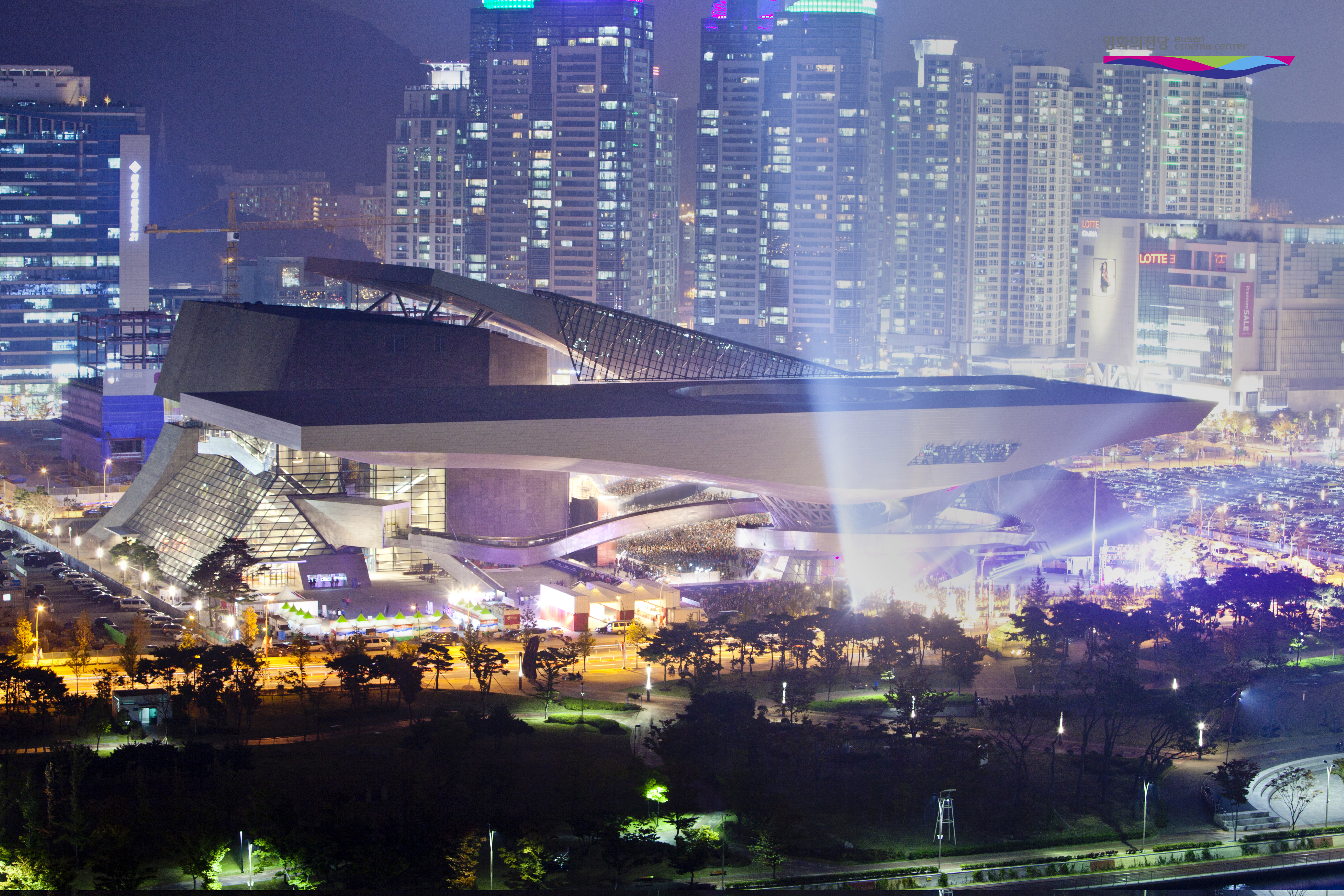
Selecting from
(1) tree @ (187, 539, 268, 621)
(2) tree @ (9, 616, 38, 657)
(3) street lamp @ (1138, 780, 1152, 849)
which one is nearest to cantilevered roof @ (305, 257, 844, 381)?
(1) tree @ (187, 539, 268, 621)

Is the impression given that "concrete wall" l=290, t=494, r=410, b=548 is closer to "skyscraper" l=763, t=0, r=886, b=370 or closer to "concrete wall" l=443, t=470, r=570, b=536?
"concrete wall" l=443, t=470, r=570, b=536

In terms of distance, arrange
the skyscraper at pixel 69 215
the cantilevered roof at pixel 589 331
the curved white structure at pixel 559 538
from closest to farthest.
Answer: the curved white structure at pixel 559 538 → the cantilevered roof at pixel 589 331 → the skyscraper at pixel 69 215

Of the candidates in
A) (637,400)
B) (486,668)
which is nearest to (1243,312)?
(637,400)

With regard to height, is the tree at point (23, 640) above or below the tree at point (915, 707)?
above

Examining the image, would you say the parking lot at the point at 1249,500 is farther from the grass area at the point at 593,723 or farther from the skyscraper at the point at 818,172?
the skyscraper at the point at 818,172

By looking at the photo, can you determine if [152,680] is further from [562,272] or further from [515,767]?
[562,272]

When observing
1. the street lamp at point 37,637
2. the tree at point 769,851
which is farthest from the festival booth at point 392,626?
the tree at point 769,851

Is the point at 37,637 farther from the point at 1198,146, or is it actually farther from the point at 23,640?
the point at 1198,146

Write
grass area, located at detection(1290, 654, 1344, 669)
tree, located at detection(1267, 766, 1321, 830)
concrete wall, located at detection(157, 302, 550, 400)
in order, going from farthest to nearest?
concrete wall, located at detection(157, 302, 550, 400)
grass area, located at detection(1290, 654, 1344, 669)
tree, located at detection(1267, 766, 1321, 830)
